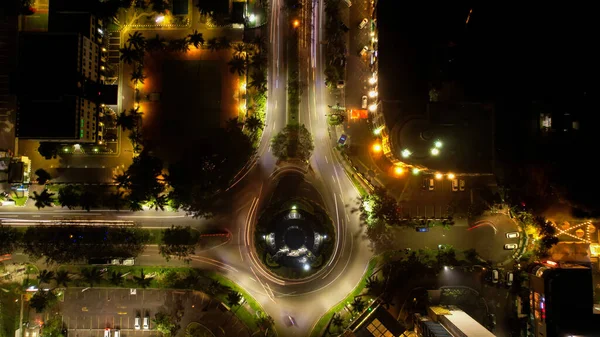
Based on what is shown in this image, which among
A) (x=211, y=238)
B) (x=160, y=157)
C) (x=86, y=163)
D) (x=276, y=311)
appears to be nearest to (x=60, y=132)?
(x=86, y=163)

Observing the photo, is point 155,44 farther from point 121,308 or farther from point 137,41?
point 121,308

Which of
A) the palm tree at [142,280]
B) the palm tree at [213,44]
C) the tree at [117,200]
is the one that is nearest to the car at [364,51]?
the palm tree at [213,44]

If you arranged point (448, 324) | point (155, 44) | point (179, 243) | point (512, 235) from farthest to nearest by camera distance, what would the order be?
point (512, 235), point (155, 44), point (179, 243), point (448, 324)

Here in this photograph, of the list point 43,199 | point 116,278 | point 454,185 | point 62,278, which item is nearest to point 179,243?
point 116,278

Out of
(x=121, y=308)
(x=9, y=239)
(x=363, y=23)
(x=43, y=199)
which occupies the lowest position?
(x=121, y=308)

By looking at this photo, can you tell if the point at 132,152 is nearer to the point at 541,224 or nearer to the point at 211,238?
the point at 211,238
